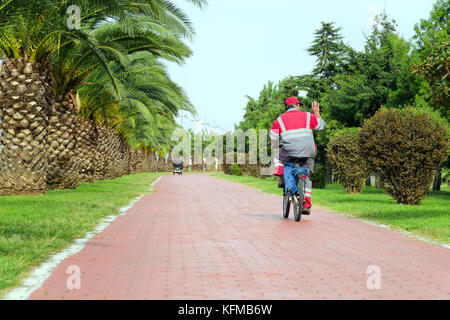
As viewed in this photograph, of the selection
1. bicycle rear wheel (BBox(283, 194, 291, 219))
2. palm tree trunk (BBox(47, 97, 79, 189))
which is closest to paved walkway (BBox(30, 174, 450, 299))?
bicycle rear wheel (BBox(283, 194, 291, 219))

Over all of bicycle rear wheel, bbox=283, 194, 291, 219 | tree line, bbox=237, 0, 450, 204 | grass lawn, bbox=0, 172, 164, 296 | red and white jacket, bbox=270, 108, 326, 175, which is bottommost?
grass lawn, bbox=0, 172, 164, 296

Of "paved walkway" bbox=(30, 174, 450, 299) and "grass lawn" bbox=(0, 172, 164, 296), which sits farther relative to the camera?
"grass lawn" bbox=(0, 172, 164, 296)

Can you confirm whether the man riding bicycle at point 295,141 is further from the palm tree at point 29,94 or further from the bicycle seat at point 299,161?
the palm tree at point 29,94

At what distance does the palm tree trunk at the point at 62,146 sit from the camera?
2194cm

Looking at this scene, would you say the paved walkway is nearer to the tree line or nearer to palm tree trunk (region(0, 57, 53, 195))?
palm tree trunk (region(0, 57, 53, 195))

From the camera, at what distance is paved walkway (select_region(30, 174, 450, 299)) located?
5391 mm

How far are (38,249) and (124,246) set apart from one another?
123cm

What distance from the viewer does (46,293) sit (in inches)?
205

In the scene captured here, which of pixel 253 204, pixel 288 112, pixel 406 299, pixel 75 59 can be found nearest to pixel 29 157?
pixel 75 59

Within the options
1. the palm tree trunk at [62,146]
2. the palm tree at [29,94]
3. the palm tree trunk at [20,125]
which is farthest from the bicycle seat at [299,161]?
the palm tree trunk at [62,146]

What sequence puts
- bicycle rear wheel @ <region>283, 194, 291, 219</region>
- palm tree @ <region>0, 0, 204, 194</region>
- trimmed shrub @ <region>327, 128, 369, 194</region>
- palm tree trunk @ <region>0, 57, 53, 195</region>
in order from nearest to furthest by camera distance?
bicycle rear wheel @ <region>283, 194, 291, 219</region> < palm tree @ <region>0, 0, 204, 194</region> < palm tree trunk @ <region>0, 57, 53, 195</region> < trimmed shrub @ <region>327, 128, 369, 194</region>

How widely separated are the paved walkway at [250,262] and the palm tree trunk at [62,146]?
1148cm

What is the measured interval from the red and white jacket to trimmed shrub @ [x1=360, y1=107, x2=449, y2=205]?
18.8ft

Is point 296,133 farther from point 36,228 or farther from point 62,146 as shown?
point 62,146
